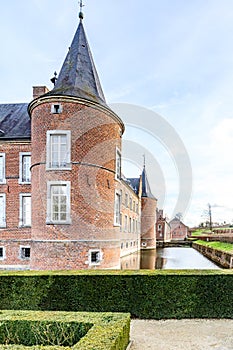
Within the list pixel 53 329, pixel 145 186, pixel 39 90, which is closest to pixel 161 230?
pixel 145 186

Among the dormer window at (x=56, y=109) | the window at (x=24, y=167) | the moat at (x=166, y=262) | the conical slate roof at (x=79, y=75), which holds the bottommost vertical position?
the moat at (x=166, y=262)

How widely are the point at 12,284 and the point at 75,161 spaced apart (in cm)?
604

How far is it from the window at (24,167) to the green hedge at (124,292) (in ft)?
30.1

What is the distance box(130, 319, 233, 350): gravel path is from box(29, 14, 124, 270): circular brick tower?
18.5 ft

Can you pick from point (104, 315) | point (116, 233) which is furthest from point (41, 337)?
point (116, 233)

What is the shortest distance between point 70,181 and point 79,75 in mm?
4815

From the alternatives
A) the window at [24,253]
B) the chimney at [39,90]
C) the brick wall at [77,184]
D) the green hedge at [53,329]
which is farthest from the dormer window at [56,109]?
the green hedge at [53,329]

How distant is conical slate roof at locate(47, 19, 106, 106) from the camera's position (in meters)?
13.5

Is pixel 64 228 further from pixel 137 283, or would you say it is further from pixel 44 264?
pixel 137 283

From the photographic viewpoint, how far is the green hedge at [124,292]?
802 centimetres

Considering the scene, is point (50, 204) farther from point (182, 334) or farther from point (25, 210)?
point (182, 334)

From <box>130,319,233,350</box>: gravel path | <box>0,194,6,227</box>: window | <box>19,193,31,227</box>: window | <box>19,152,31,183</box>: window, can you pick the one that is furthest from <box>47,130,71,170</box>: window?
<box>130,319,233,350</box>: gravel path

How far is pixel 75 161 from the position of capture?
13172 millimetres

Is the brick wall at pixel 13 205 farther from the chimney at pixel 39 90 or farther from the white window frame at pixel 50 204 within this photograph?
the white window frame at pixel 50 204
